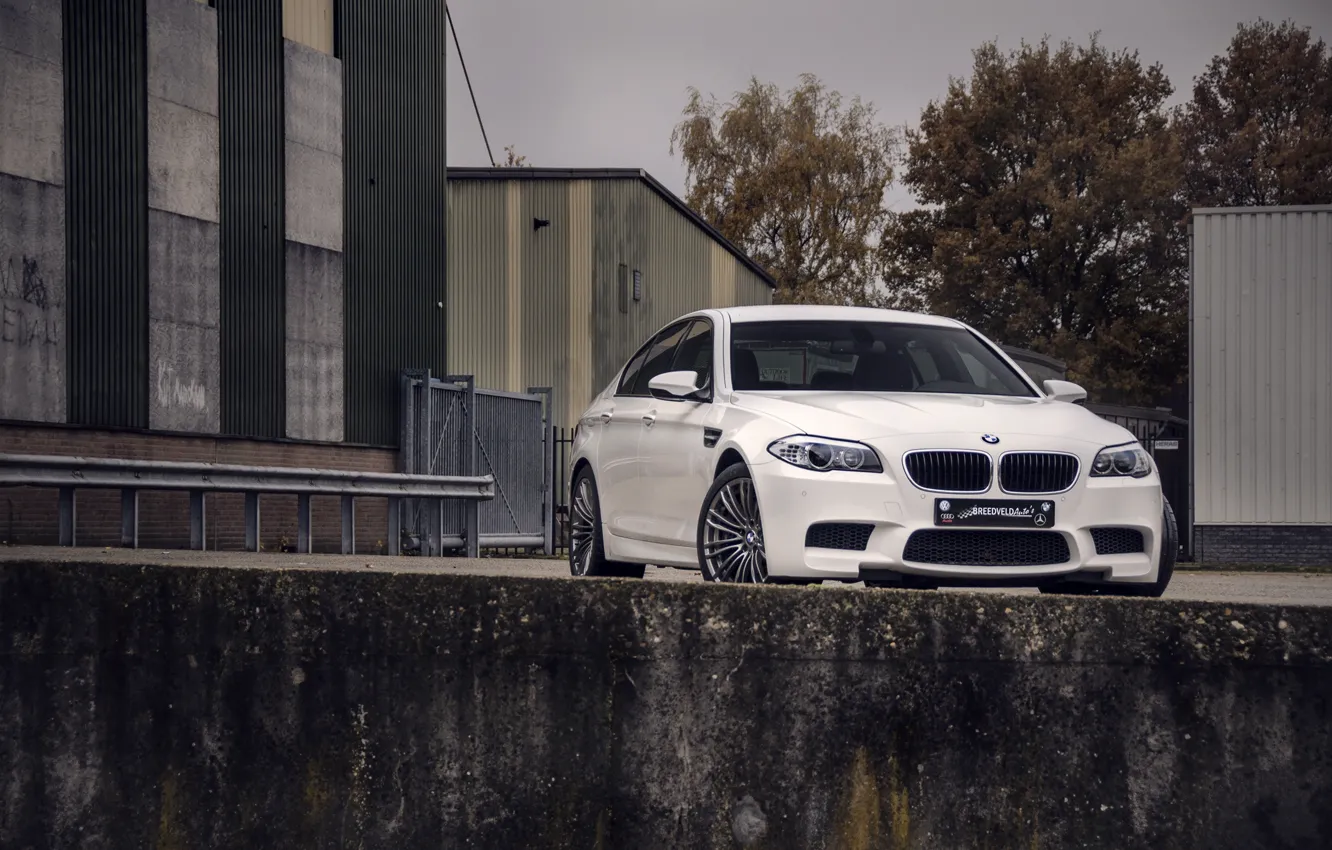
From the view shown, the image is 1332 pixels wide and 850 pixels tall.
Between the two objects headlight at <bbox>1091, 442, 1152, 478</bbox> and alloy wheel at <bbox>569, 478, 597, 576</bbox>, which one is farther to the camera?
alloy wheel at <bbox>569, 478, 597, 576</bbox>

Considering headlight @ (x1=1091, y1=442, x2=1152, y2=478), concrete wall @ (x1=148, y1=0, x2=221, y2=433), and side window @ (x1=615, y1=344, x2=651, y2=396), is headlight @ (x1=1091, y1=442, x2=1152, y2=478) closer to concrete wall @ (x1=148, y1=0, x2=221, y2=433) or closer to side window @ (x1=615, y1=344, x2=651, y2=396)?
side window @ (x1=615, y1=344, x2=651, y2=396)

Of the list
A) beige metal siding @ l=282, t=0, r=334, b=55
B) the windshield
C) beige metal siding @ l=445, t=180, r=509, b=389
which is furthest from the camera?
beige metal siding @ l=445, t=180, r=509, b=389

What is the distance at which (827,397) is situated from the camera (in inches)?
325

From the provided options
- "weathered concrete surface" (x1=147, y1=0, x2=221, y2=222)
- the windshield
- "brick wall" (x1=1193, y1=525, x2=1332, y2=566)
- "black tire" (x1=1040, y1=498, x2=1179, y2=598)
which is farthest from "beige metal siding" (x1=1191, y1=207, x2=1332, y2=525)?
"black tire" (x1=1040, y1=498, x2=1179, y2=598)

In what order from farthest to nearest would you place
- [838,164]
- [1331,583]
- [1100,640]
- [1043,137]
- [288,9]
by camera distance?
[838,164], [1043,137], [288,9], [1331,583], [1100,640]

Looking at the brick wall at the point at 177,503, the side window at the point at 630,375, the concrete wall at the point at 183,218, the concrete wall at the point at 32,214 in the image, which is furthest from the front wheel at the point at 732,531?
the concrete wall at the point at 183,218

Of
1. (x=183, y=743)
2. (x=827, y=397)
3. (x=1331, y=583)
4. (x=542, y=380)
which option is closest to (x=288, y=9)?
(x=542, y=380)

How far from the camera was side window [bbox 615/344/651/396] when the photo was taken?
33.4ft

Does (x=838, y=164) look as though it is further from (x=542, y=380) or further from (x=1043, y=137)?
(x=542, y=380)

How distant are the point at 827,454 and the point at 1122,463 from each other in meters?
1.39

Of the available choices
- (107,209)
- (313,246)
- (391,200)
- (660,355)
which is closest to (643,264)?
(391,200)

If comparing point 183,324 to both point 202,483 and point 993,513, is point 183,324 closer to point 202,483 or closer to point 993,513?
point 202,483

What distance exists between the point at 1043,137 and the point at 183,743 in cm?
4708

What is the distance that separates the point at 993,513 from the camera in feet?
24.1
